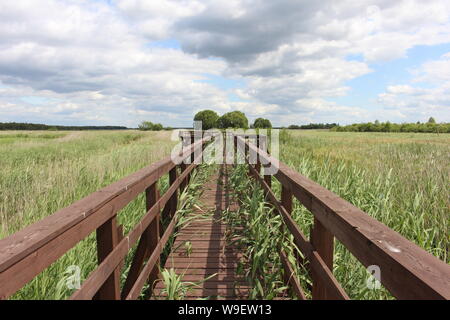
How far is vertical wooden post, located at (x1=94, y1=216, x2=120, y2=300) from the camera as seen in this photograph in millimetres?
1843

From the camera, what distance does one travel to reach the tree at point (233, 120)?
111125mm

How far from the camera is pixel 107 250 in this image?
1844 mm

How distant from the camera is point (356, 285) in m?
2.68

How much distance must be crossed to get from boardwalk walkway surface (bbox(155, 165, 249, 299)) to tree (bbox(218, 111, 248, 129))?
343 ft

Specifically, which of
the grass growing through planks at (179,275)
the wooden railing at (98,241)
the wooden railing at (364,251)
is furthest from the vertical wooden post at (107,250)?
the wooden railing at (364,251)

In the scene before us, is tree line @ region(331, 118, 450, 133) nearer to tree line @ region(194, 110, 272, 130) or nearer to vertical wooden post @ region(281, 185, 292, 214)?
tree line @ region(194, 110, 272, 130)

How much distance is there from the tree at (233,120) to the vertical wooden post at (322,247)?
107 m

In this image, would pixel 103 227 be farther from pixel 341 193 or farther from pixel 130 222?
pixel 341 193

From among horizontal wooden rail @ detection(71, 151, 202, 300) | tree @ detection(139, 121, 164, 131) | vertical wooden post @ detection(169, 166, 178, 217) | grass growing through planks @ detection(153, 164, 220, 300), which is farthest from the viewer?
tree @ detection(139, 121, 164, 131)

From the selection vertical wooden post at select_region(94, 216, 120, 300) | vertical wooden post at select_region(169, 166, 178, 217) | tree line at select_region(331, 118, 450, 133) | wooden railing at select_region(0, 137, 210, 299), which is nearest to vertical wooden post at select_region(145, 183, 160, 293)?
wooden railing at select_region(0, 137, 210, 299)

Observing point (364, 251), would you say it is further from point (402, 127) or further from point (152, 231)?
point (402, 127)

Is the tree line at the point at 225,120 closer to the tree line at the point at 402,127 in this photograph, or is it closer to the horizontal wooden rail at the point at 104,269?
the tree line at the point at 402,127
